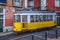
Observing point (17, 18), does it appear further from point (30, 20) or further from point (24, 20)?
point (30, 20)

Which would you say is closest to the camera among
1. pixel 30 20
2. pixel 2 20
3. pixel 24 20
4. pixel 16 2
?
pixel 24 20

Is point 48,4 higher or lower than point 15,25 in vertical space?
higher

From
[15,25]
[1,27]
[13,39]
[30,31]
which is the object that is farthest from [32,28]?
[13,39]

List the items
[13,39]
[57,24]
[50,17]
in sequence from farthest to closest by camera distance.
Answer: [57,24], [50,17], [13,39]

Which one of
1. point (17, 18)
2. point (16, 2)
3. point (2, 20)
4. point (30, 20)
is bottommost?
point (2, 20)

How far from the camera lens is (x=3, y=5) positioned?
97.3ft

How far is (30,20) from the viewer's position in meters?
27.5

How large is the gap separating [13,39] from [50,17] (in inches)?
443

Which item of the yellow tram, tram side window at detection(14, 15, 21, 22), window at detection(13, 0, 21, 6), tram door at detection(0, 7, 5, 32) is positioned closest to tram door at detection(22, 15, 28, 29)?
the yellow tram

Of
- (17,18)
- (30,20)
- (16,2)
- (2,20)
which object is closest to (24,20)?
(30,20)

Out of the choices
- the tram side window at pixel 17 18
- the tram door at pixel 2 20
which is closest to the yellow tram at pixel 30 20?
the tram side window at pixel 17 18

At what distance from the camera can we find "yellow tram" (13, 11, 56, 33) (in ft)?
87.5

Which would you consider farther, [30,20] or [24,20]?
[30,20]

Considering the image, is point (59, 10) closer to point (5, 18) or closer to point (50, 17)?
point (50, 17)
